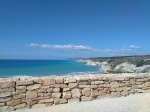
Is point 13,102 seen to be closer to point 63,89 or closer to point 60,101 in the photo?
point 60,101

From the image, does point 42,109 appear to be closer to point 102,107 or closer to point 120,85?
point 102,107

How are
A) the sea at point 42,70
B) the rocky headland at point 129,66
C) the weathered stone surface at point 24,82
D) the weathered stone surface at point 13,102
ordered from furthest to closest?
the sea at point 42,70 → the rocky headland at point 129,66 → the weathered stone surface at point 24,82 → the weathered stone surface at point 13,102

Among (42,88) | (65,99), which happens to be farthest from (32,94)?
(65,99)

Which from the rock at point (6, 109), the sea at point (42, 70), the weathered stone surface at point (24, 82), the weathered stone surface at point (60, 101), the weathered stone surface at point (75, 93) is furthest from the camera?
the sea at point (42, 70)

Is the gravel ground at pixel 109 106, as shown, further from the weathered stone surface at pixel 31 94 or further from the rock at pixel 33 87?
the rock at pixel 33 87

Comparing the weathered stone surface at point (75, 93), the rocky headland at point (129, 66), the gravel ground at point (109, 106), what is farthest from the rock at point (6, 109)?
the rocky headland at point (129, 66)

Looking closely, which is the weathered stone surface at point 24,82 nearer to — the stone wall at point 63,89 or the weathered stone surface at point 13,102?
the stone wall at point 63,89

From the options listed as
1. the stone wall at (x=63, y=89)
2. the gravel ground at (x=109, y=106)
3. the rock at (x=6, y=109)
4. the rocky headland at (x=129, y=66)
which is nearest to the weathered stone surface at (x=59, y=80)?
the stone wall at (x=63, y=89)

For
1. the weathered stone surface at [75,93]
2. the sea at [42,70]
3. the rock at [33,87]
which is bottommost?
the sea at [42,70]

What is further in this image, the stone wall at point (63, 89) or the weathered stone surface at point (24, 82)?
the weathered stone surface at point (24, 82)

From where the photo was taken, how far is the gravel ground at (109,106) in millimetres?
6500

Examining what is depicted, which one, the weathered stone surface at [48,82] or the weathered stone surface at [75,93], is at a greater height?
the weathered stone surface at [48,82]

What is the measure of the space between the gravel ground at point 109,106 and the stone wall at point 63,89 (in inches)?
9.0

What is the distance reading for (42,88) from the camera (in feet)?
22.1
